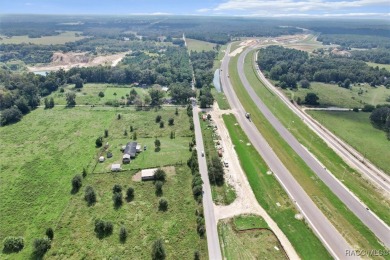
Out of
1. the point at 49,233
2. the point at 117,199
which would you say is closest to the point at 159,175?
the point at 117,199

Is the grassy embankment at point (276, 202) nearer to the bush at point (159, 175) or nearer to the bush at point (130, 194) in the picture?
the bush at point (159, 175)

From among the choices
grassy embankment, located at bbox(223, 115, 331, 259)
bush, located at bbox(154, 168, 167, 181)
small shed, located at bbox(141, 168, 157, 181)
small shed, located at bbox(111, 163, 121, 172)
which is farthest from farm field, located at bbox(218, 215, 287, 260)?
small shed, located at bbox(111, 163, 121, 172)

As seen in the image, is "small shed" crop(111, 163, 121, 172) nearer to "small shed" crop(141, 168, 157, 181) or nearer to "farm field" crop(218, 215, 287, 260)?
"small shed" crop(141, 168, 157, 181)

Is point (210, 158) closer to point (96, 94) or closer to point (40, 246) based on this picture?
point (40, 246)

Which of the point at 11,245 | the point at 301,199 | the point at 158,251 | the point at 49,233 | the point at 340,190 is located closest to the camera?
the point at 158,251

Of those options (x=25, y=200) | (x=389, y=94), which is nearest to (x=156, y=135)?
(x=25, y=200)

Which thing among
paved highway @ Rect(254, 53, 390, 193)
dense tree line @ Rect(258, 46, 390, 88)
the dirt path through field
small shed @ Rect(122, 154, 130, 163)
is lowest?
the dirt path through field

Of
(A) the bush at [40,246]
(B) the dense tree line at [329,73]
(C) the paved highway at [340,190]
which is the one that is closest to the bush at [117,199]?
(A) the bush at [40,246]
